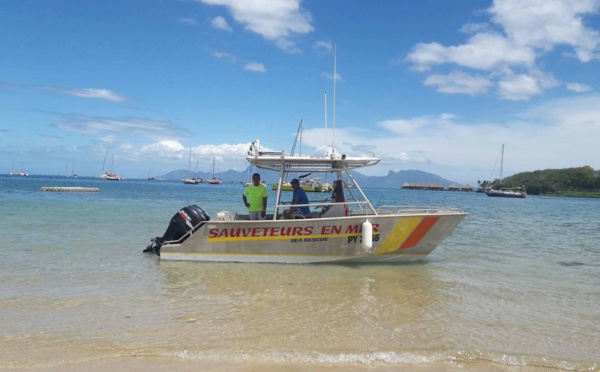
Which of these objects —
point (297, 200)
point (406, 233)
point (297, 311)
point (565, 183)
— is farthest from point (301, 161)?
point (565, 183)

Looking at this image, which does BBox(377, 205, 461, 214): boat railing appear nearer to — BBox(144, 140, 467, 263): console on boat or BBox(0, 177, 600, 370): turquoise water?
BBox(144, 140, 467, 263): console on boat

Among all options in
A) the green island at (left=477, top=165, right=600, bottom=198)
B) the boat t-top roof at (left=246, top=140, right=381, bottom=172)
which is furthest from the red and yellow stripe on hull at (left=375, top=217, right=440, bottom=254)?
the green island at (left=477, top=165, right=600, bottom=198)

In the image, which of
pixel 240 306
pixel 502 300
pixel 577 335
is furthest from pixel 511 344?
pixel 240 306

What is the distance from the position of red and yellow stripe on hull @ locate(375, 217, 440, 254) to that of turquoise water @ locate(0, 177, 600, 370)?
1.59 feet

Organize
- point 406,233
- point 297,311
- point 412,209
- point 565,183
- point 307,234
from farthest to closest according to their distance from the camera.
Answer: point 565,183 → point 412,209 → point 406,233 → point 307,234 → point 297,311

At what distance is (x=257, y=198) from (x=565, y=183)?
143239mm

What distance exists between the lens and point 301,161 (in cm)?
998

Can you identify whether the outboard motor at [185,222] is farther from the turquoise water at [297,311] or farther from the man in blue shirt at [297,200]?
the man in blue shirt at [297,200]

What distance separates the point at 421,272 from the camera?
953cm

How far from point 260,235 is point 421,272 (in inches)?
138

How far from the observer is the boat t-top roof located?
963 centimetres

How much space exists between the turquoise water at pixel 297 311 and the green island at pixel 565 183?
126 m

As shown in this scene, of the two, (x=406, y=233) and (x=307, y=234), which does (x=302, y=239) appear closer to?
(x=307, y=234)

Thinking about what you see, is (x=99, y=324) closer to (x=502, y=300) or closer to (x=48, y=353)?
(x=48, y=353)
